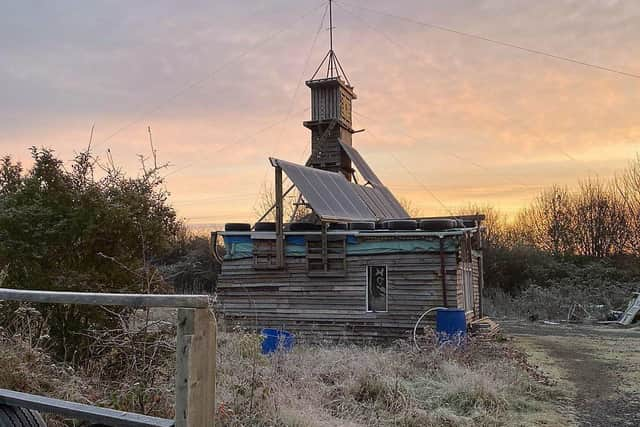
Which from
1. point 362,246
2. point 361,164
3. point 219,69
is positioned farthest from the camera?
point 361,164

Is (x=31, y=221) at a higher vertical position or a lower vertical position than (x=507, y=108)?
lower

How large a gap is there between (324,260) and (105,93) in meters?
6.60

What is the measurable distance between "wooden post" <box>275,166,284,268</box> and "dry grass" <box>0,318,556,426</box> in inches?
163

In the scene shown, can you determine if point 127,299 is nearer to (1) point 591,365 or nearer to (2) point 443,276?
(2) point 443,276

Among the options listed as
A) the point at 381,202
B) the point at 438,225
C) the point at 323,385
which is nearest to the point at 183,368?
the point at 323,385

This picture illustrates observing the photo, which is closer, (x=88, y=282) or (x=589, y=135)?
(x=88, y=282)

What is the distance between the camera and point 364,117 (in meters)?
20.2

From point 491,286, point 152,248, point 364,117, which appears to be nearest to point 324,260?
point 152,248

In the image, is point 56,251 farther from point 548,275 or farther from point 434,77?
point 548,275

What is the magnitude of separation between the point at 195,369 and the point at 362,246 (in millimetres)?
10740

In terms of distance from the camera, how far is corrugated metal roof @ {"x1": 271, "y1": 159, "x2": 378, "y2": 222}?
12.5m

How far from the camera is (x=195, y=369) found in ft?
7.19

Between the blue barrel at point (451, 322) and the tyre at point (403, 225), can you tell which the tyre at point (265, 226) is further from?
the blue barrel at point (451, 322)

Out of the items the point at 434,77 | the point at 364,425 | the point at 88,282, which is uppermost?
the point at 434,77
